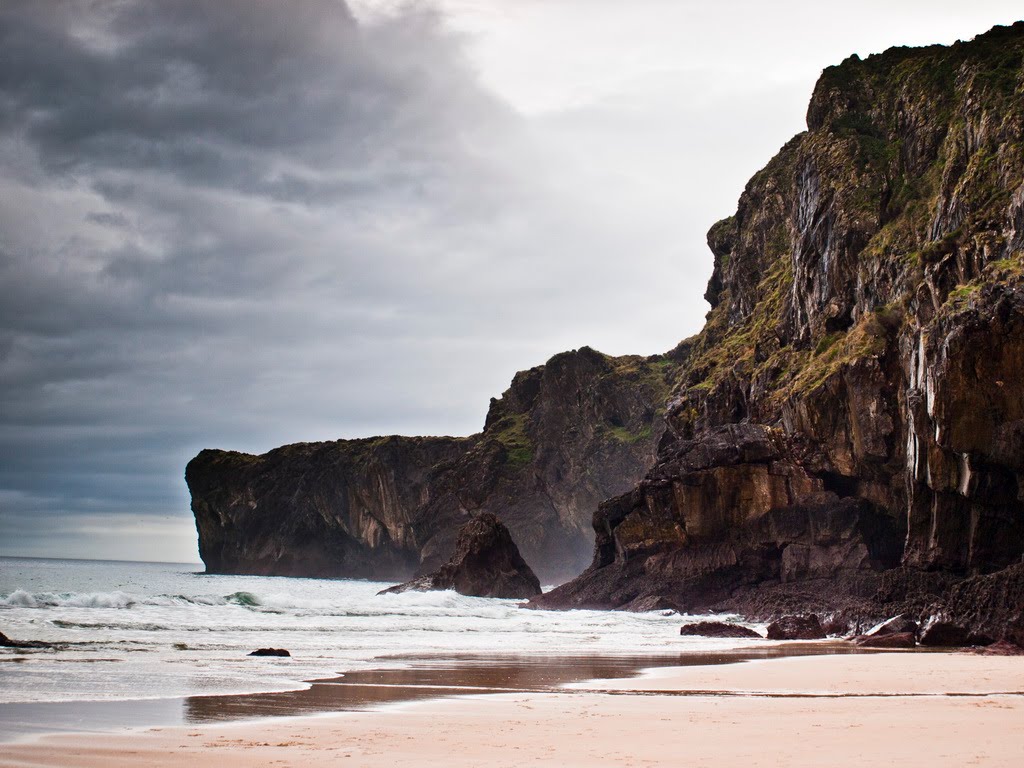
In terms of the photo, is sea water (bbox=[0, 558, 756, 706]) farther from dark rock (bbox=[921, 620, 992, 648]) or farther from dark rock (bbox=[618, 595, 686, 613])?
dark rock (bbox=[921, 620, 992, 648])

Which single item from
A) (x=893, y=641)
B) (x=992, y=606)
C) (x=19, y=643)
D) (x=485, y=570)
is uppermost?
(x=19, y=643)

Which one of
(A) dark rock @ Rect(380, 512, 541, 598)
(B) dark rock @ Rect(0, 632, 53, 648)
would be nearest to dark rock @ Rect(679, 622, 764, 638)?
(B) dark rock @ Rect(0, 632, 53, 648)

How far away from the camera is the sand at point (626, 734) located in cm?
1020

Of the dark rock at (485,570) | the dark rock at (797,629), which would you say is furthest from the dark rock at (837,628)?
the dark rock at (485,570)

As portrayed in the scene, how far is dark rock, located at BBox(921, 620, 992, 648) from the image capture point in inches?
1136

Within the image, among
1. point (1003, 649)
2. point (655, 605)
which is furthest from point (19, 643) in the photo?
point (655, 605)

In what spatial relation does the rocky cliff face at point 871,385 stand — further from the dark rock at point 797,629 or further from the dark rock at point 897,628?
the dark rock at point 897,628

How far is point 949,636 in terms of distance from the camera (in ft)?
95.3

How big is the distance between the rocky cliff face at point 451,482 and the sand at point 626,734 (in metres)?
99.1

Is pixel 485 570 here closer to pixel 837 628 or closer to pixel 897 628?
pixel 837 628

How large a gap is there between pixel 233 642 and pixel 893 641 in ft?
63.8

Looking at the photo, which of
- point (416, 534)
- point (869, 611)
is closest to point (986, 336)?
point (869, 611)

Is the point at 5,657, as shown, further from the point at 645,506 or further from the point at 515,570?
the point at 515,570

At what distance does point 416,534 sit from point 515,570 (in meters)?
63.6
